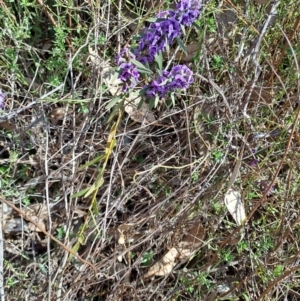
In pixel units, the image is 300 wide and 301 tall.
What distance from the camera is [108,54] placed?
1551 mm

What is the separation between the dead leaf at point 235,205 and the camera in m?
1.55

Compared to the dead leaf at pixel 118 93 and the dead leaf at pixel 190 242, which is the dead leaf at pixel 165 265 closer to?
the dead leaf at pixel 190 242

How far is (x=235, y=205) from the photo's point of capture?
1562 mm

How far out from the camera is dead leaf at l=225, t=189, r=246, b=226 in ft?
5.08

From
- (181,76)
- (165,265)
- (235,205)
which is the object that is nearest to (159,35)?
(181,76)

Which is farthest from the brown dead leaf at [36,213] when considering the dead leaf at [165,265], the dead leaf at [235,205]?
the dead leaf at [235,205]

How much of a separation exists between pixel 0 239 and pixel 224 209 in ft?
2.06

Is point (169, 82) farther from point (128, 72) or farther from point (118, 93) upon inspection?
point (118, 93)

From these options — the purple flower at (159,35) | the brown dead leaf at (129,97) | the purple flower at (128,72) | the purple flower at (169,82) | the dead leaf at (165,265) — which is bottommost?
the dead leaf at (165,265)

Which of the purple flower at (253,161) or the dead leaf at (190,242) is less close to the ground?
the purple flower at (253,161)

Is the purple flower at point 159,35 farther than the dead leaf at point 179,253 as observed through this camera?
No

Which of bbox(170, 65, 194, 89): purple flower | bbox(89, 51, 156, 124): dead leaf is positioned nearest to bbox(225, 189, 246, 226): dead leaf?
bbox(89, 51, 156, 124): dead leaf

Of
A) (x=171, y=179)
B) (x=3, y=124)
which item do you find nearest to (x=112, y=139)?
(x=171, y=179)

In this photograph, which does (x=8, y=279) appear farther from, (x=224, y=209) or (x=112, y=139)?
(x=224, y=209)
